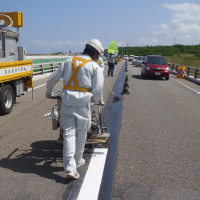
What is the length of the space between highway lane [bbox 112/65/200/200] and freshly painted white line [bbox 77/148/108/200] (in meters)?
0.25

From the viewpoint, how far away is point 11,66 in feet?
26.7

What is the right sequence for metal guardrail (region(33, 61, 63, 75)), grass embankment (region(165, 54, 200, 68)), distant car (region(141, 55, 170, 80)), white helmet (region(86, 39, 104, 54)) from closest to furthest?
white helmet (region(86, 39, 104, 54)) → metal guardrail (region(33, 61, 63, 75)) → distant car (region(141, 55, 170, 80)) → grass embankment (region(165, 54, 200, 68))

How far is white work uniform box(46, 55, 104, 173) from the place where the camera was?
3863 mm

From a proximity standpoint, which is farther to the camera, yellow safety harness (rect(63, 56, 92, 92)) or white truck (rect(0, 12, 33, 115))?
white truck (rect(0, 12, 33, 115))

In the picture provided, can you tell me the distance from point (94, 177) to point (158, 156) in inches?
54.2

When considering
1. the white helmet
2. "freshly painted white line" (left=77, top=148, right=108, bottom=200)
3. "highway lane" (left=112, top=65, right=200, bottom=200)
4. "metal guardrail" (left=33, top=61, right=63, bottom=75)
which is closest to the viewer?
"freshly painted white line" (left=77, top=148, right=108, bottom=200)

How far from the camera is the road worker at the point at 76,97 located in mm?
3863

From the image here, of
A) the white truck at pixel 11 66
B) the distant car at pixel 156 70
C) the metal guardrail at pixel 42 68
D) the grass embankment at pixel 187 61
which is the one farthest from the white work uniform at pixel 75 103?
the grass embankment at pixel 187 61

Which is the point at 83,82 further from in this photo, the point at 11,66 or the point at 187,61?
the point at 187,61

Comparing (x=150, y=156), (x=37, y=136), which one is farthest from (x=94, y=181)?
(x=37, y=136)

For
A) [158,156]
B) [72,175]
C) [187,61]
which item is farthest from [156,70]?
[187,61]

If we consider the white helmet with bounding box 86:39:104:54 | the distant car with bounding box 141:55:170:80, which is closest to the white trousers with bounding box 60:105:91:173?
the white helmet with bounding box 86:39:104:54

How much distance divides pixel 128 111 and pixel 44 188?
543 centimetres

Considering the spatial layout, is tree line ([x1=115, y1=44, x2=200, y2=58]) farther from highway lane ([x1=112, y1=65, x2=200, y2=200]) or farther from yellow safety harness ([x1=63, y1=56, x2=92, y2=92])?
yellow safety harness ([x1=63, y1=56, x2=92, y2=92])
